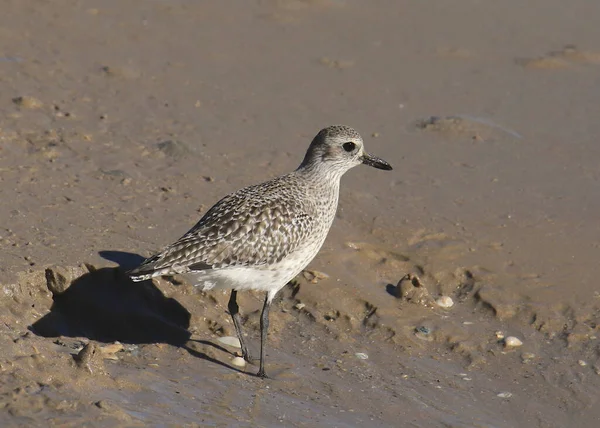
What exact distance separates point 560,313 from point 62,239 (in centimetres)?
462

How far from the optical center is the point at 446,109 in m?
14.1

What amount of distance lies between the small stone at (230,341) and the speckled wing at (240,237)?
903 millimetres

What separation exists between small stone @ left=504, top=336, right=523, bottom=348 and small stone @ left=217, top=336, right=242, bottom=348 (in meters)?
2.41

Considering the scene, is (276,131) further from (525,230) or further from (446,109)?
(525,230)

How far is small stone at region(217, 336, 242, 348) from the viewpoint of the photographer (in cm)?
955

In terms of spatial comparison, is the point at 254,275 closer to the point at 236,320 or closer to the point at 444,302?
the point at 236,320

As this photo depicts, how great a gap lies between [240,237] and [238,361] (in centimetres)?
108

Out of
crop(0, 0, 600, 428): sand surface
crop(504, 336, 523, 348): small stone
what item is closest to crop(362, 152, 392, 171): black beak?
crop(0, 0, 600, 428): sand surface

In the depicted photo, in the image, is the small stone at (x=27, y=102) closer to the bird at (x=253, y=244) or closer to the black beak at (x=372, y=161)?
the bird at (x=253, y=244)

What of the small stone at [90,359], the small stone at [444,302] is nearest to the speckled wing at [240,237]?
the small stone at [90,359]

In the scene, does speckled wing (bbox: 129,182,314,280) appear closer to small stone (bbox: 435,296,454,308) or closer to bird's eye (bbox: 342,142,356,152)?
bird's eye (bbox: 342,142,356,152)

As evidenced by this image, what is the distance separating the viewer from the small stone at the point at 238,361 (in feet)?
30.3

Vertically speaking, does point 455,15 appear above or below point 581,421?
above

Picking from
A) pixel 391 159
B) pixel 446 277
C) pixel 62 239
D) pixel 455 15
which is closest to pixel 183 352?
pixel 62 239
